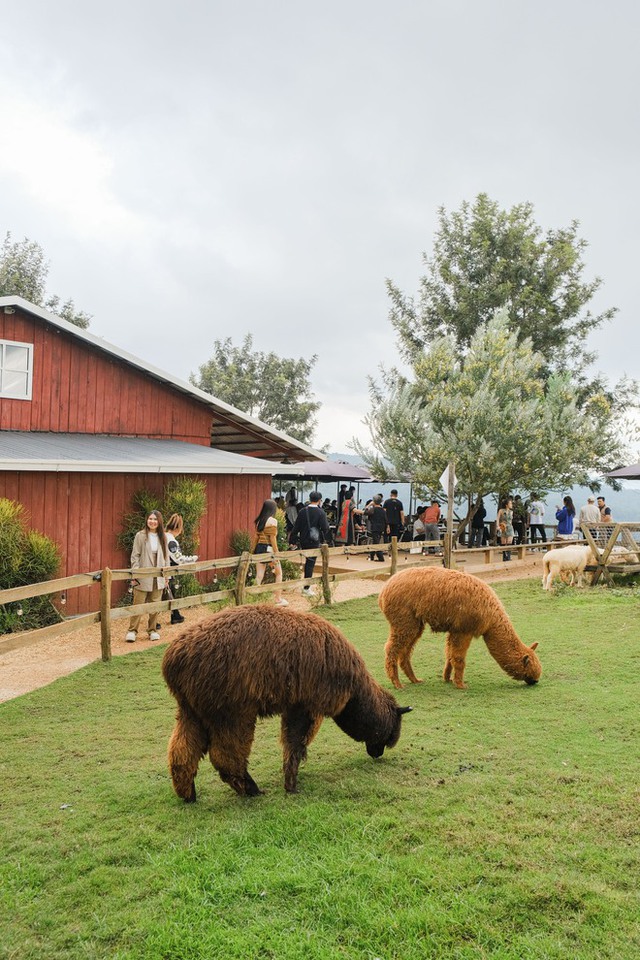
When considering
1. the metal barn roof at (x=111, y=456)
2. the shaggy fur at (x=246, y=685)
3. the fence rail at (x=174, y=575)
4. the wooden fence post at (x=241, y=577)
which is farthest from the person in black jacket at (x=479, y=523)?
the shaggy fur at (x=246, y=685)

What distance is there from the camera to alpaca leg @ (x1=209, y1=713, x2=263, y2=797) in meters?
4.46

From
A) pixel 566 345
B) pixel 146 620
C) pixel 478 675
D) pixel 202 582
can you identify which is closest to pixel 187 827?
pixel 478 675

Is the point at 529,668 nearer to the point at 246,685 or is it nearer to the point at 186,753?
the point at 246,685

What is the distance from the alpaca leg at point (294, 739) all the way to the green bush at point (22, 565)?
23.7 feet

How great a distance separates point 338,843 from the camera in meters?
3.95

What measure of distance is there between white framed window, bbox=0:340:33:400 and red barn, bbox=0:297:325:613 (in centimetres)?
2

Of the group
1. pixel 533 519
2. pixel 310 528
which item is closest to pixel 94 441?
pixel 310 528

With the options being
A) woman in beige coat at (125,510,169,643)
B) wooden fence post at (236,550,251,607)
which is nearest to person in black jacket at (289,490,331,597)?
wooden fence post at (236,550,251,607)

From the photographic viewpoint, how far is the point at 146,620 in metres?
11.3

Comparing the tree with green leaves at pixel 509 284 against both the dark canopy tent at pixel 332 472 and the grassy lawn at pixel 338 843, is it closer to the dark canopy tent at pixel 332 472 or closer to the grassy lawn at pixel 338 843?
the dark canopy tent at pixel 332 472

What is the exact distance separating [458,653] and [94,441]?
29.5ft

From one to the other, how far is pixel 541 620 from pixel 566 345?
21.2 m

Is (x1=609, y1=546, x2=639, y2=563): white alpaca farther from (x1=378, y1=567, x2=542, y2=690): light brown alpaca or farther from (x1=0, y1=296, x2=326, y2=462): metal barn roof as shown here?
(x1=378, y1=567, x2=542, y2=690): light brown alpaca

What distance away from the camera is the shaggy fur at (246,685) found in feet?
14.5
